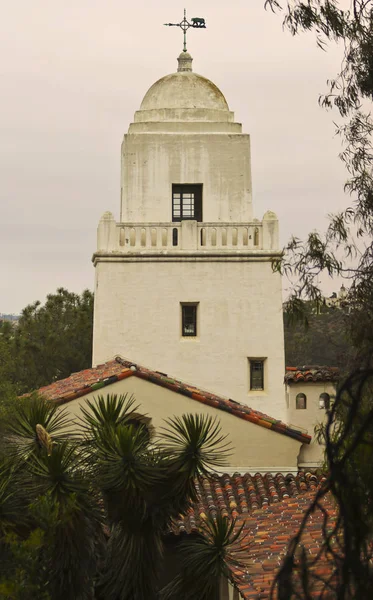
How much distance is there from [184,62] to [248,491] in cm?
1242

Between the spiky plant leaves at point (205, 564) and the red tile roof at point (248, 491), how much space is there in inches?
184

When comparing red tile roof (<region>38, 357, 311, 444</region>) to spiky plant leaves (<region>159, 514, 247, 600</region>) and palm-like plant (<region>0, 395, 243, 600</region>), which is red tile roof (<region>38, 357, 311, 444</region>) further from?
spiky plant leaves (<region>159, 514, 247, 600</region>)

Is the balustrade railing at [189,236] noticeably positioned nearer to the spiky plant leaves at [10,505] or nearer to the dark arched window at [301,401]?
the dark arched window at [301,401]

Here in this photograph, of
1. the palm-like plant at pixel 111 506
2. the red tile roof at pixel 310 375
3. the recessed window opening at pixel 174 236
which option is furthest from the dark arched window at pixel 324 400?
the palm-like plant at pixel 111 506

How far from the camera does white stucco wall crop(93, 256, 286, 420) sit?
1046 inches

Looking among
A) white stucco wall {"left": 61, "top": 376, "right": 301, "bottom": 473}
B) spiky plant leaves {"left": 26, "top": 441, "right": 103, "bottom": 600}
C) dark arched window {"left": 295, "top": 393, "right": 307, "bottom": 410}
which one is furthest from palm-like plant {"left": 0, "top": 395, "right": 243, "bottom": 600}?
dark arched window {"left": 295, "top": 393, "right": 307, "bottom": 410}

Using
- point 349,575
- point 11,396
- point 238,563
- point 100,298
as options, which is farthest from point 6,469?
point 11,396

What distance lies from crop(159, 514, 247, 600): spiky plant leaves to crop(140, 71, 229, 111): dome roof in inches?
625

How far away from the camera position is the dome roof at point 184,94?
93.9ft

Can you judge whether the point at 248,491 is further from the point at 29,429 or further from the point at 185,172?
the point at 185,172

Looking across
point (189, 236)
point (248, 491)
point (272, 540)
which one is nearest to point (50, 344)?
point (189, 236)

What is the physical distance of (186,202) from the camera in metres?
27.7

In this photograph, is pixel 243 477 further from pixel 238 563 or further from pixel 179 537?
pixel 238 563

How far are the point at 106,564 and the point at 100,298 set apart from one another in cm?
1252
